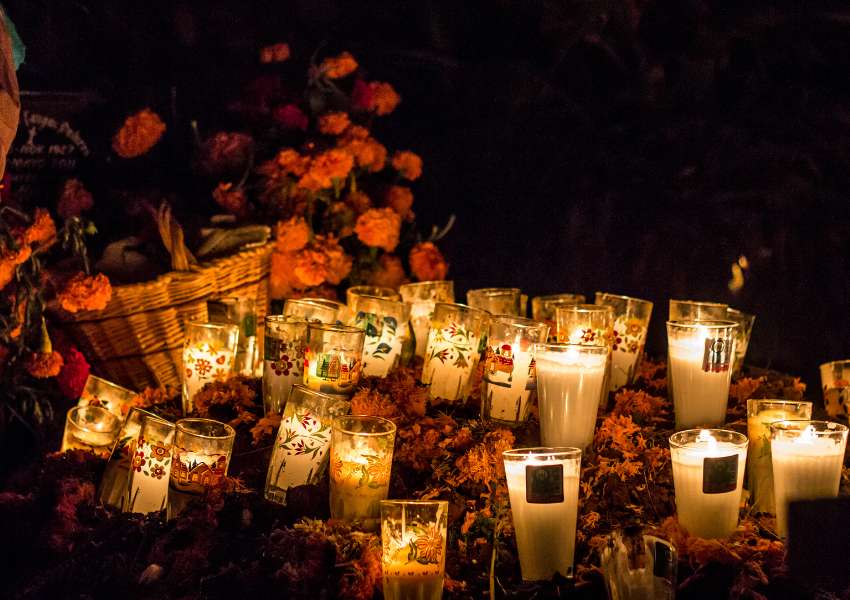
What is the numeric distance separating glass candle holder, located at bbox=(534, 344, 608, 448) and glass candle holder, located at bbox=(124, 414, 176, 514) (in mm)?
816

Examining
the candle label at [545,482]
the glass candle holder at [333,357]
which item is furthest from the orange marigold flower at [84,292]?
the candle label at [545,482]

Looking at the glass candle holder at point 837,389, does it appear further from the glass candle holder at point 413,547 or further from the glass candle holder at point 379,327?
the glass candle holder at point 413,547

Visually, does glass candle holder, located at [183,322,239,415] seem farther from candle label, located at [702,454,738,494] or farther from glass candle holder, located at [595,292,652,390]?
candle label, located at [702,454,738,494]

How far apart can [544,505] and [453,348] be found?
713 mm

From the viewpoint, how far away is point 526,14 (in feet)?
14.2

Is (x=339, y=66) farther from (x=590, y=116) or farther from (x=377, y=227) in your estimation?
(x=590, y=116)

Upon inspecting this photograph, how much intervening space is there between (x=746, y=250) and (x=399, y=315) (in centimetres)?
188

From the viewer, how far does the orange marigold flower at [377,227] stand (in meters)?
3.68

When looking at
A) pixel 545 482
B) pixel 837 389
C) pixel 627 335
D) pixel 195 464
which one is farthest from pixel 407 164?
pixel 545 482

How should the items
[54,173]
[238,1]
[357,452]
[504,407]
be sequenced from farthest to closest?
[238,1] → [54,173] → [504,407] → [357,452]

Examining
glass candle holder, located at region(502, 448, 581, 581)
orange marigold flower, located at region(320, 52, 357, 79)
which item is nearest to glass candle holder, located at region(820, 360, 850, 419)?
glass candle holder, located at region(502, 448, 581, 581)

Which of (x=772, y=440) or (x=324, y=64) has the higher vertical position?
(x=324, y=64)

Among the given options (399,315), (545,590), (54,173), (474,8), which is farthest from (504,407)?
(474,8)

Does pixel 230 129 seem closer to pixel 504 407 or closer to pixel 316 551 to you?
pixel 504 407
